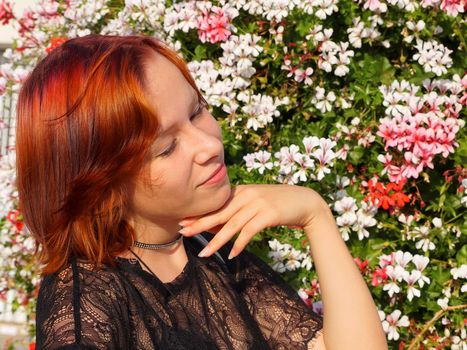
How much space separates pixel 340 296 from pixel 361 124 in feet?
2.96

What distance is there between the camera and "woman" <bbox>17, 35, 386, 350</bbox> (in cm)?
143

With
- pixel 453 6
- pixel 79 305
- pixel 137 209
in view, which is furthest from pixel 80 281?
pixel 453 6

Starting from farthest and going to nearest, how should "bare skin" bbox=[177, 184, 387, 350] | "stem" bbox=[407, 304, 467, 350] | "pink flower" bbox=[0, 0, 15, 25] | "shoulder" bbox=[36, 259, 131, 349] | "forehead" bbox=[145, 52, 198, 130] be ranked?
"pink flower" bbox=[0, 0, 15, 25] < "stem" bbox=[407, 304, 467, 350] < "bare skin" bbox=[177, 184, 387, 350] < "forehead" bbox=[145, 52, 198, 130] < "shoulder" bbox=[36, 259, 131, 349]

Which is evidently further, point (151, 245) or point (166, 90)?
point (151, 245)

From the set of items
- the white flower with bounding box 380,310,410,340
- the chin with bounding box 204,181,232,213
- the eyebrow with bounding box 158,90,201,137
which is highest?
the eyebrow with bounding box 158,90,201,137

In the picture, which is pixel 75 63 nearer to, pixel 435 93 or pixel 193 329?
pixel 193 329

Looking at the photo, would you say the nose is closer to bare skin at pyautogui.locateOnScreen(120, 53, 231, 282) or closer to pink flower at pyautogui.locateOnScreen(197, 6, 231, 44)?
bare skin at pyautogui.locateOnScreen(120, 53, 231, 282)

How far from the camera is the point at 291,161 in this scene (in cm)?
243

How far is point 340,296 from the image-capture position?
1.74 metres

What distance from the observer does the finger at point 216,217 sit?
161cm

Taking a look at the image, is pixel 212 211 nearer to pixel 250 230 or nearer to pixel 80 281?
pixel 250 230

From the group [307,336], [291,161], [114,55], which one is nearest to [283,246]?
[291,161]

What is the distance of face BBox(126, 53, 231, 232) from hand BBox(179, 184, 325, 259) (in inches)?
2.1

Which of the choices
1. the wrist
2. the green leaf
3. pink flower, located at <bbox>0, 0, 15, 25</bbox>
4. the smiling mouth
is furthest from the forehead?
pink flower, located at <bbox>0, 0, 15, 25</bbox>
